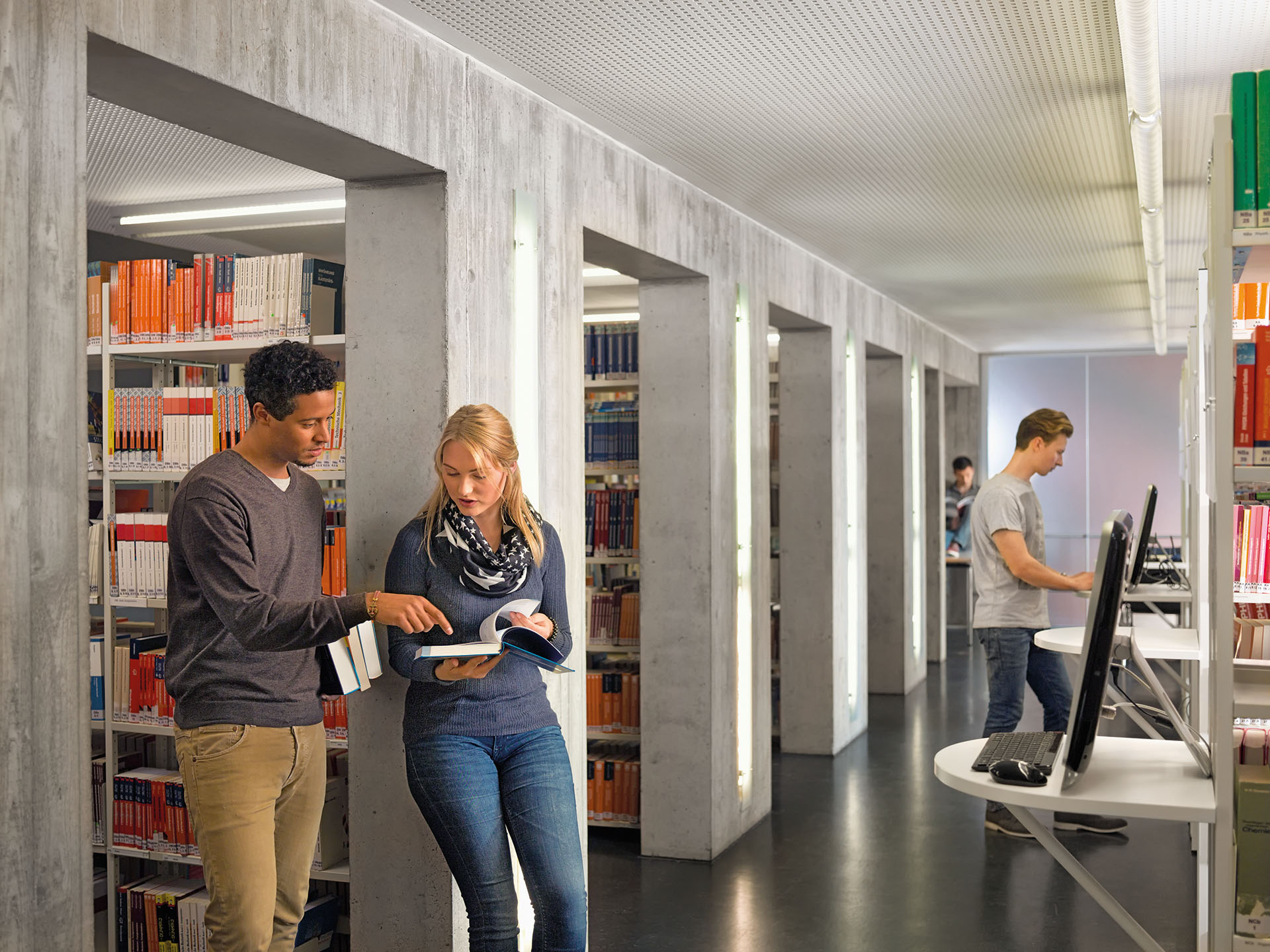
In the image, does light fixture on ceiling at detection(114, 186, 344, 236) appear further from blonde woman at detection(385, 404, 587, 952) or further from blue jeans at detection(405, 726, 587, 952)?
blue jeans at detection(405, 726, 587, 952)

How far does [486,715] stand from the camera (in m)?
2.73

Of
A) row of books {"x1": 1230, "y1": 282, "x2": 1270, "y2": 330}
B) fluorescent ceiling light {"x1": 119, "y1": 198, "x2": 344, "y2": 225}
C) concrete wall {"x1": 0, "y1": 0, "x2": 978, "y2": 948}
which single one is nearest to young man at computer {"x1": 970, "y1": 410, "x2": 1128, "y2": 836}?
row of books {"x1": 1230, "y1": 282, "x2": 1270, "y2": 330}

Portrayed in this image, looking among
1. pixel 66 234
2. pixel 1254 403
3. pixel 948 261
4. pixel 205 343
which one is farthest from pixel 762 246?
pixel 66 234

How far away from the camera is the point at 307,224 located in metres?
6.19

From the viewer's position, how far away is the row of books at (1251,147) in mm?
2455

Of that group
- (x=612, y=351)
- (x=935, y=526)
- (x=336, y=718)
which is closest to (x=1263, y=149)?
(x=336, y=718)

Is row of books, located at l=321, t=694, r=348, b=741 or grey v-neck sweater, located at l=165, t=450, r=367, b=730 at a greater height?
grey v-neck sweater, located at l=165, t=450, r=367, b=730

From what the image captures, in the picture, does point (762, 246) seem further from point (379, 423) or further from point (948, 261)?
point (379, 423)

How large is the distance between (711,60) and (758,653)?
3094 mm

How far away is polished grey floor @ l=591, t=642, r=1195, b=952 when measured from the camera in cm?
422

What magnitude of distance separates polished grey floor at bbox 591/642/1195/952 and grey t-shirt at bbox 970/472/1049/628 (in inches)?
39.9

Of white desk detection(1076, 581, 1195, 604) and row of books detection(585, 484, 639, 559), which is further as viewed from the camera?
row of books detection(585, 484, 639, 559)

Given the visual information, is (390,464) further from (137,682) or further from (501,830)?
(137,682)

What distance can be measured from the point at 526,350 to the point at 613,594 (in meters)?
2.05
